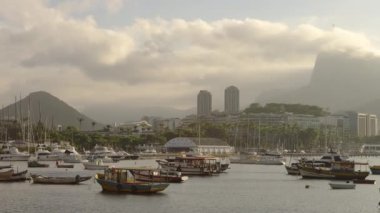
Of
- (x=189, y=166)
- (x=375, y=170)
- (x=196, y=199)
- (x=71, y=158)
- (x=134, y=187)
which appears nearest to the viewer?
(x=196, y=199)

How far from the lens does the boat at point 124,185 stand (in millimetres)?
68500

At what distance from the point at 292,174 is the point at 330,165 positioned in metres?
11.1

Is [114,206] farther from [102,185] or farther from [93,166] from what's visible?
[93,166]

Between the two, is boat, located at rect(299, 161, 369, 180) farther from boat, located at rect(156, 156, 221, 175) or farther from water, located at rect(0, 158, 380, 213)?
boat, located at rect(156, 156, 221, 175)

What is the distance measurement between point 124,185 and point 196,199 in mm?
7722

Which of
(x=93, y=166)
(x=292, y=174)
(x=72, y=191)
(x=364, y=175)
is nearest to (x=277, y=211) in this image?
(x=72, y=191)

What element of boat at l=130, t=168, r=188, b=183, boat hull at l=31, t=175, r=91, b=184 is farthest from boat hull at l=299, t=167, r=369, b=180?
boat hull at l=31, t=175, r=91, b=184

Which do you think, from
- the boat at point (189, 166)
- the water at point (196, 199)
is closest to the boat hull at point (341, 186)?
the water at point (196, 199)

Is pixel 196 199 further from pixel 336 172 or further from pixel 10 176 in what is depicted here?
pixel 336 172

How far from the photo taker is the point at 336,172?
94.8 metres

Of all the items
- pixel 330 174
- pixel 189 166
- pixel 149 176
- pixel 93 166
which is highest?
pixel 189 166

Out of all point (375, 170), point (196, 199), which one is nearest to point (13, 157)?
point (375, 170)

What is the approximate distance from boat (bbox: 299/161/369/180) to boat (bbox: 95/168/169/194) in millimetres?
33388

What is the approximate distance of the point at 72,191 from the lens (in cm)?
7256
